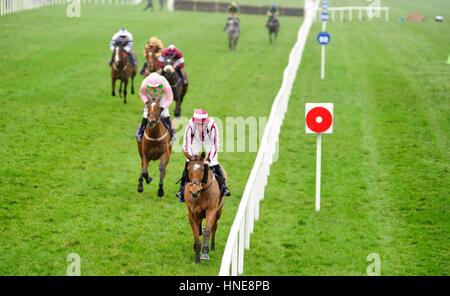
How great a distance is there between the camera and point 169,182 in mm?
15828

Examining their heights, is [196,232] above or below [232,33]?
below

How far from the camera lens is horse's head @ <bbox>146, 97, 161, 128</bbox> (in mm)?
13672

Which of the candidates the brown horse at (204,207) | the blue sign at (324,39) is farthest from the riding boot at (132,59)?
the brown horse at (204,207)

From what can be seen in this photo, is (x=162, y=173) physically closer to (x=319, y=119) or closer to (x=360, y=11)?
(x=319, y=119)

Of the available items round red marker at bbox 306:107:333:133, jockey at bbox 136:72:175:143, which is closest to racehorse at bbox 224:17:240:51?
round red marker at bbox 306:107:333:133

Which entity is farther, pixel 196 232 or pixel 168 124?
pixel 168 124

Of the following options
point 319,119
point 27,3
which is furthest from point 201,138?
point 27,3

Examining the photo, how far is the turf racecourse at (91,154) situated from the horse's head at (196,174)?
3.77 feet

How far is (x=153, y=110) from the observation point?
1367 cm

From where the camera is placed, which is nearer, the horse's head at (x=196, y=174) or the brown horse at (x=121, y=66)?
the horse's head at (x=196, y=174)

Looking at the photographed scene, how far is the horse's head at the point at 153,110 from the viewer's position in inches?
538

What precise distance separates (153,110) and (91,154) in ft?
14.7

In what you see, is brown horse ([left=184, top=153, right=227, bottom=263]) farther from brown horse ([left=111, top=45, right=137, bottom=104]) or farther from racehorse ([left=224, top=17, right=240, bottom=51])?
racehorse ([left=224, top=17, right=240, bottom=51])

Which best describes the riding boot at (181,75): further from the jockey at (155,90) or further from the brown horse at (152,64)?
the jockey at (155,90)
